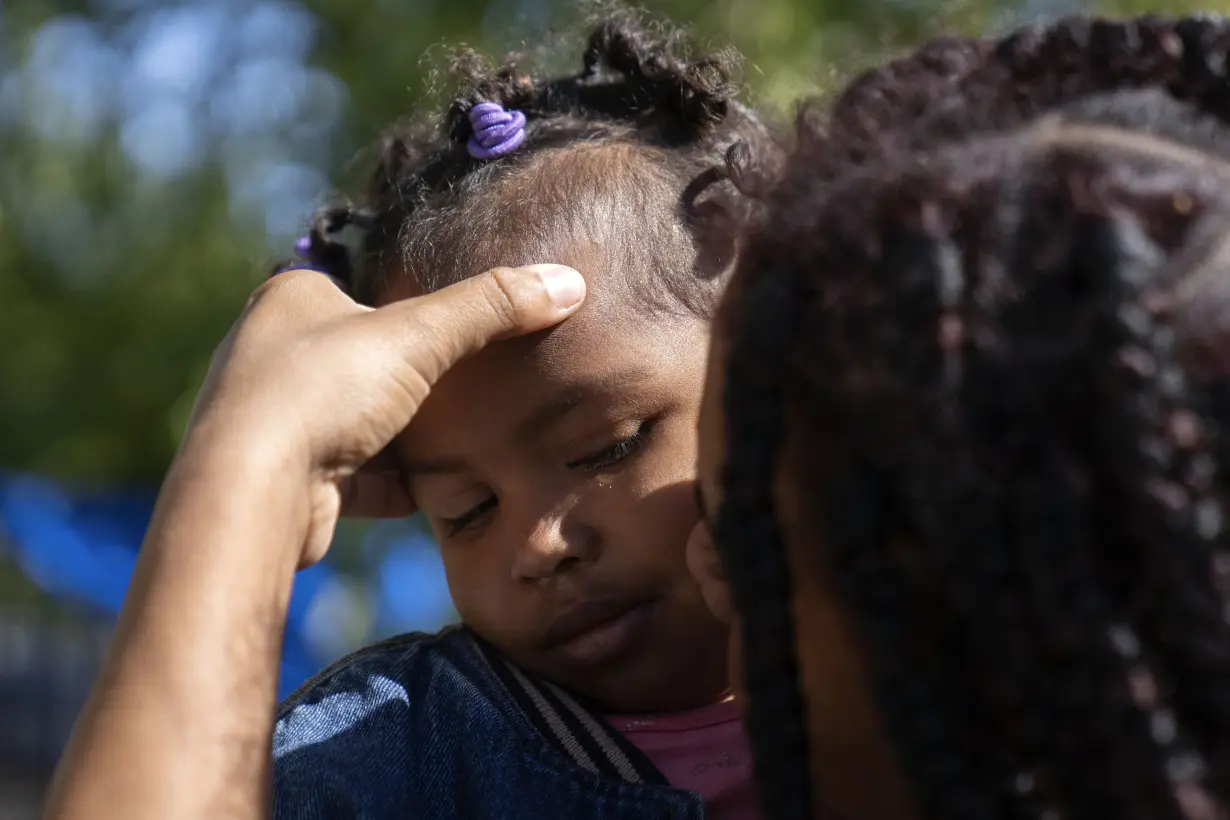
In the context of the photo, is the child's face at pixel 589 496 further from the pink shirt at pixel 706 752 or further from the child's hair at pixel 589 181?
the child's hair at pixel 589 181

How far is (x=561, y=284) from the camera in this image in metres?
2.10

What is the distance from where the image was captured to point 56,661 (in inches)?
426

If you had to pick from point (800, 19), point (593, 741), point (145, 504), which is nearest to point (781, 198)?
point (593, 741)

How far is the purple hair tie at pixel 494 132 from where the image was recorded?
2.35 meters

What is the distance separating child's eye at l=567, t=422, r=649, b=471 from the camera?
2.12m

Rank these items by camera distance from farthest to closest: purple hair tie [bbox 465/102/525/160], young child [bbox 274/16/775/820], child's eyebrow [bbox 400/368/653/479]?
purple hair tie [bbox 465/102/525/160]
child's eyebrow [bbox 400/368/653/479]
young child [bbox 274/16/775/820]

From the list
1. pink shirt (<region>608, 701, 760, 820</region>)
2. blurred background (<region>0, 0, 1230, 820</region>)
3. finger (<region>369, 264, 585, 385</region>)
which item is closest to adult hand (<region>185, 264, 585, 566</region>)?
finger (<region>369, 264, 585, 385</region>)

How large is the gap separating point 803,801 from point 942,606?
0.27 metres

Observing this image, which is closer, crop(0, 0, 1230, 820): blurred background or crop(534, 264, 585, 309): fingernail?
crop(534, 264, 585, 309): fingernail

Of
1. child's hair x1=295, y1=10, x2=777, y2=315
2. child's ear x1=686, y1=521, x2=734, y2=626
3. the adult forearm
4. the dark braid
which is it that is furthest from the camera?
child's hair x1=295, y1=10, x2=777, y2=315

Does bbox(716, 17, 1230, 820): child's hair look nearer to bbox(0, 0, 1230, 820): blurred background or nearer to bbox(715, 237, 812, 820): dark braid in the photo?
bbox(715, 237, 812, 820): dark braid

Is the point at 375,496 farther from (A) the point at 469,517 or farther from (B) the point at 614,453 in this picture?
(B) the point at 614,453

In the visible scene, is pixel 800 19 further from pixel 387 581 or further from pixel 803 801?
pixel 803 801

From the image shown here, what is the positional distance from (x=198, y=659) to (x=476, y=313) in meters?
0.65
